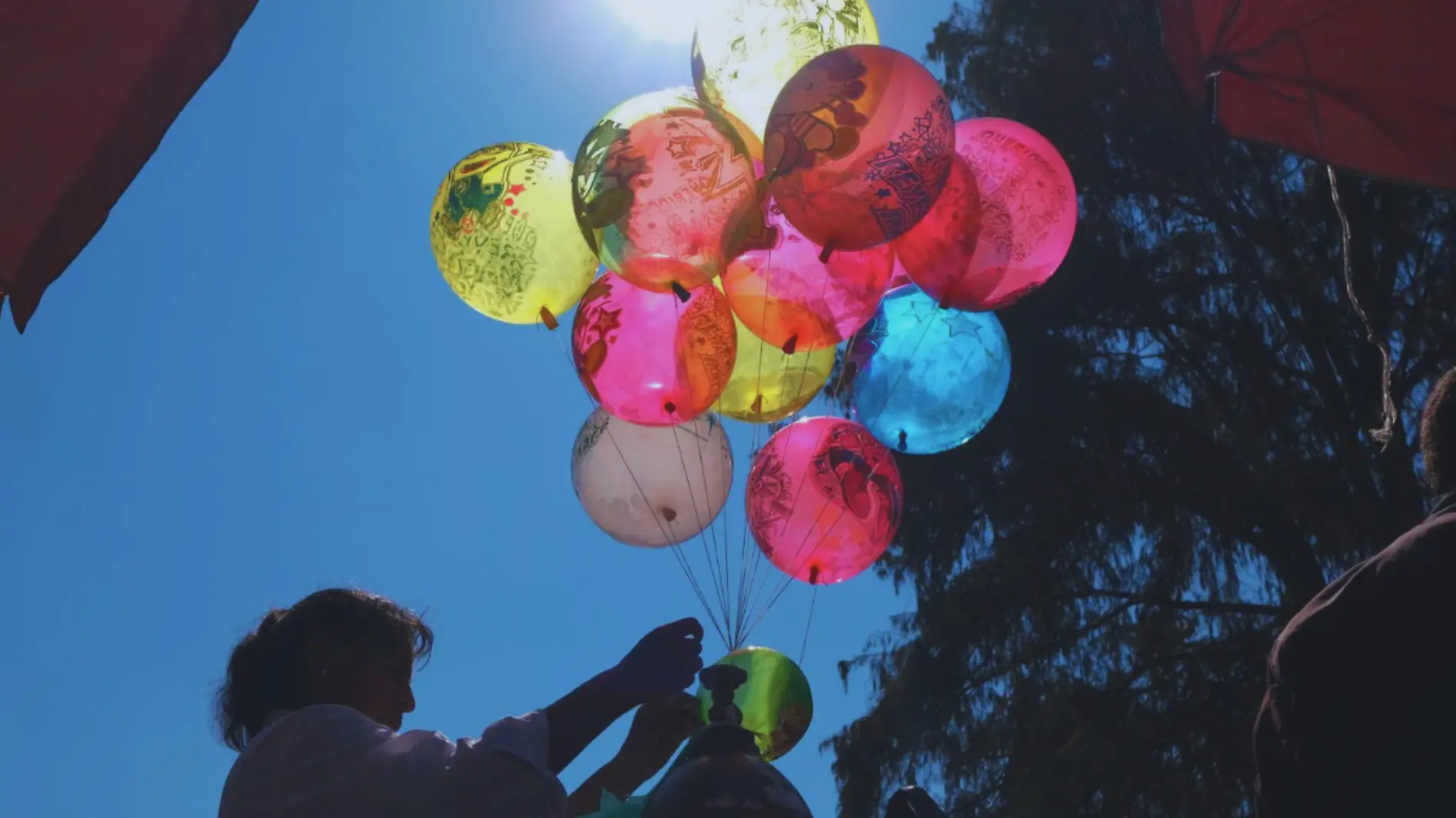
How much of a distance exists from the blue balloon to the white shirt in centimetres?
229

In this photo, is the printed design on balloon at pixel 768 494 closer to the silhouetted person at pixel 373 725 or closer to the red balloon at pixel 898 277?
the red balloon at pixel 898 277

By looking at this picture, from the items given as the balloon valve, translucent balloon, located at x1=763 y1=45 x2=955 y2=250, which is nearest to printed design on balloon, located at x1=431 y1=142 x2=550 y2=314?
translucent balloon, located at x1=763 y1=45 x2=955 y2=250

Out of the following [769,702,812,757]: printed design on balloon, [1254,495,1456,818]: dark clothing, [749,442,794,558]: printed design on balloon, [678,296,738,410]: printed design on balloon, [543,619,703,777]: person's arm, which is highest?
[678,296,738,410]: printed design on balloon

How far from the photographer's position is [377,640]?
5.21 feet

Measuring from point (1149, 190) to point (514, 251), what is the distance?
16.6 ft

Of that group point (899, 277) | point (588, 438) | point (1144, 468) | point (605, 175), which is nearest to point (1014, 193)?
point (899, 277)

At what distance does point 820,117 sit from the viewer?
2.80 metres

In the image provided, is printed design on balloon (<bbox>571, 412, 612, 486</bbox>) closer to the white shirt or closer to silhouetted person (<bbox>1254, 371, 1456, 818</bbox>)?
the white shirt

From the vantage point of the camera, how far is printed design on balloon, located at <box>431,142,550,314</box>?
3.32 metres

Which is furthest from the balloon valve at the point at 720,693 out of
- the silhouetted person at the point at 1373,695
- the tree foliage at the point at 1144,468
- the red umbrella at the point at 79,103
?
the tree foliage at the point at 1144,468

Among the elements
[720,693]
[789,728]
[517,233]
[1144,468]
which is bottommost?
[720,693]

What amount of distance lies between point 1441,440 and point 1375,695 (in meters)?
0.38

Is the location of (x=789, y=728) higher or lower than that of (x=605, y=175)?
lower

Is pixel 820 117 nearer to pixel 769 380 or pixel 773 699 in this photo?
pixel 769 380
